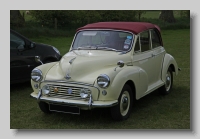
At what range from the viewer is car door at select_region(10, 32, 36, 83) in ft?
25.3

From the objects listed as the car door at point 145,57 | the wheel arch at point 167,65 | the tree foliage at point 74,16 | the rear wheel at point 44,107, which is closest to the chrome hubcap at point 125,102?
the car door at point 145,57

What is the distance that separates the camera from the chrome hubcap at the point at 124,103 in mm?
5650

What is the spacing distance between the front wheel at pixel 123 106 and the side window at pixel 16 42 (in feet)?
11.4

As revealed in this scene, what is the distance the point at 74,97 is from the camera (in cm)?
541

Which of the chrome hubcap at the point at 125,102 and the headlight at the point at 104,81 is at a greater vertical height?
the headlight at the point at 104,81

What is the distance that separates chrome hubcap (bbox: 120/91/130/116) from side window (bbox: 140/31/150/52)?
1.42 metres

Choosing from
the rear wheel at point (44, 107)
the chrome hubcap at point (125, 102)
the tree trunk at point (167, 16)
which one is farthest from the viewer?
the tree trunk at point (167, 16)

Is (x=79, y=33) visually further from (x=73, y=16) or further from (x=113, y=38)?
(x=73, y=16)

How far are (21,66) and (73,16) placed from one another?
11.0 metres

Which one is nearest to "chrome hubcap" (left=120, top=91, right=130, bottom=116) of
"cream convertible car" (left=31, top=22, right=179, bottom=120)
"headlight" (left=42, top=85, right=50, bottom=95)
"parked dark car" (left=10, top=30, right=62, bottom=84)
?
"cream convertible car" (left=31, top=22, right=179, bottom=120)

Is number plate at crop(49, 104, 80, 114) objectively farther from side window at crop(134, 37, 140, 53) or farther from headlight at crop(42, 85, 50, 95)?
side window at crop(134, 37, 140, 53)

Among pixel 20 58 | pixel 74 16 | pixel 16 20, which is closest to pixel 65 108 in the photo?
pixel 20 58

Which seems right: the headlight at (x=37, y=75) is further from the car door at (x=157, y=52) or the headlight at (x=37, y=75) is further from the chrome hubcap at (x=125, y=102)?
the car door at (x=157, y=52)

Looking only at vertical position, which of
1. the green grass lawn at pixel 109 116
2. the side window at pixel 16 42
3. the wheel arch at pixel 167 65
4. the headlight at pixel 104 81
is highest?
the side window at pixel 16 42
